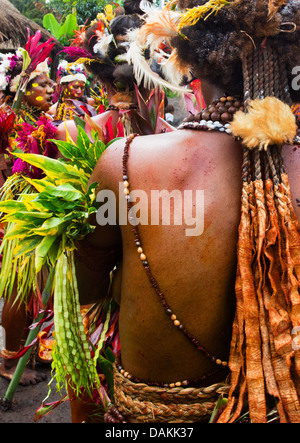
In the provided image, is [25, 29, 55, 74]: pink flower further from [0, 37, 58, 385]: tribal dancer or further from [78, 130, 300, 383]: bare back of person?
[78, 130, 300, 383]: bare back of person

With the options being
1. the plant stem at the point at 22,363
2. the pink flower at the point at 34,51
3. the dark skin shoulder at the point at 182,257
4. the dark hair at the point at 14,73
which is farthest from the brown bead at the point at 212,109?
the dark hair at the point at 14,73

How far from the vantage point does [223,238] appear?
1.36m

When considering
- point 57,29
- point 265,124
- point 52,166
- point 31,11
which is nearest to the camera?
point 265,124

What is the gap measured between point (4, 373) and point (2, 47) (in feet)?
30.0

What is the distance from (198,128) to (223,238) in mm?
369

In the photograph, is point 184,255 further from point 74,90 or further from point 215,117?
point 74,90

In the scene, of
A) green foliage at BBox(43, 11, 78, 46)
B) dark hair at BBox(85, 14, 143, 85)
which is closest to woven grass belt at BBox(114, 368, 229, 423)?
dark hair at BBox(85, 14, 143, 85)

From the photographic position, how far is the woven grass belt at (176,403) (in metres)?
1.44

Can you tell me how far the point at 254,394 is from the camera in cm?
130

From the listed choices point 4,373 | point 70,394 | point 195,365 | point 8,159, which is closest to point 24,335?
point 4,373

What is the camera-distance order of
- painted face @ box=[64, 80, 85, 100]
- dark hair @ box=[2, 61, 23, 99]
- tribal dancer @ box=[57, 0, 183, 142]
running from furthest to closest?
painted face @ box=[64, 80, 85, 100]
dark hair @ box=[2, 61, 23, 99]
tribal dancer @ box=[57, 0, 183, 142]

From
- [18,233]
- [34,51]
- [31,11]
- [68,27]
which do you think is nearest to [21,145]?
[34,51]

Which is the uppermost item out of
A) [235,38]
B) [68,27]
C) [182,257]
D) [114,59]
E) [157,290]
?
[68,27]

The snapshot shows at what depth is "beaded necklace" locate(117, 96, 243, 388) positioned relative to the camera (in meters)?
1.39
